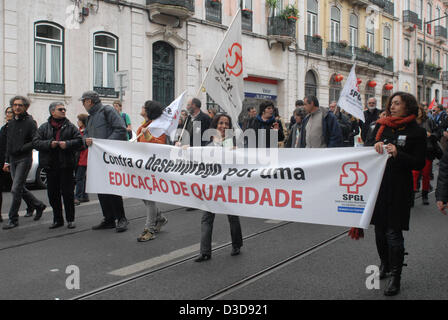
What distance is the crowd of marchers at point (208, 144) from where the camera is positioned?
4.35 meters

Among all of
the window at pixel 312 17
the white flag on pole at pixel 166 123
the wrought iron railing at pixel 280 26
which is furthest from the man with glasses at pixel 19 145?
the window at pixel 312 17

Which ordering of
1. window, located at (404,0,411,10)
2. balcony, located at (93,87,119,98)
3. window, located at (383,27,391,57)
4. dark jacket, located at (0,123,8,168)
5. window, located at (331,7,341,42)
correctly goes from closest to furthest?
1. dark jacket, located at (0,123,8,168)
2. balcony, located at (93,87,119,98)
3. window, located at (331,7,341,42)
4. window, located at (383,27,391,57)
5. window, located at (404,0,411,10)

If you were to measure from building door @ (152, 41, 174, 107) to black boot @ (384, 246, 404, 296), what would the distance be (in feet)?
53.8

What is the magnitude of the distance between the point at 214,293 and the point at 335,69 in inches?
1102

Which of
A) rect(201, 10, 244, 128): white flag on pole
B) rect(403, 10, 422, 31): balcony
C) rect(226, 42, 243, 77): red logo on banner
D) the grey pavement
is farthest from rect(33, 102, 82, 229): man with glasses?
rect(403, 10, 422, 31): balcony

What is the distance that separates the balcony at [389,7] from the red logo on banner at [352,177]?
35509 mm

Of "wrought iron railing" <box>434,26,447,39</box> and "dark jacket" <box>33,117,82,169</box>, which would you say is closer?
"dark jacket" <box>33,117,82,169</box>

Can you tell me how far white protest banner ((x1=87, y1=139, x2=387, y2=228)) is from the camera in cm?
447

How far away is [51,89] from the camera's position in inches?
645

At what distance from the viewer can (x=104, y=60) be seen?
713 inches

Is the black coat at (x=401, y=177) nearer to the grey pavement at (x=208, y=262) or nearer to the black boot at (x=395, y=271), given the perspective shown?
the black boot at (x=395, y=271)

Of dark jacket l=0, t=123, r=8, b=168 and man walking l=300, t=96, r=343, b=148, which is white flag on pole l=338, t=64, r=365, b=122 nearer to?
man walking l=300, t=96, r=343, b=148

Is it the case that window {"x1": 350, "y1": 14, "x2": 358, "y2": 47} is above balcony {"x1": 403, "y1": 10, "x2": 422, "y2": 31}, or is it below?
below

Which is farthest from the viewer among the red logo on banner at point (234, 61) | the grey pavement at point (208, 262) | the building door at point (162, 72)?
the building door at point (162, 72)
